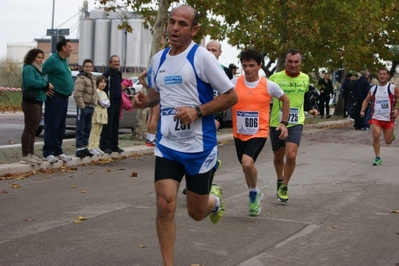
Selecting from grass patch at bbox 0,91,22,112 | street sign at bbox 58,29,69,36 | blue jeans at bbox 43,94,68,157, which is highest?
street sign at bbox 58,29,69,36

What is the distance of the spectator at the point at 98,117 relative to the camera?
52.2ft

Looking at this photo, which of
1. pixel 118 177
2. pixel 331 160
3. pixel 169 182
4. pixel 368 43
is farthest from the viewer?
pixel 368 43

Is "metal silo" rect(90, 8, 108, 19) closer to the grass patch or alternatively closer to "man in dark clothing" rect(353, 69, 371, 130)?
the grass patch

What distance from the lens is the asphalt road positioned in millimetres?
7340

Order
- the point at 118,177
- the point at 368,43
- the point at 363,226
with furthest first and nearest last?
the point at 368,43
the point at 118,177
the point at 363,226

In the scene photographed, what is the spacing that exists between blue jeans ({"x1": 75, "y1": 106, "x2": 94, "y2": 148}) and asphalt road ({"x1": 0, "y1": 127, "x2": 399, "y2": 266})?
88cm

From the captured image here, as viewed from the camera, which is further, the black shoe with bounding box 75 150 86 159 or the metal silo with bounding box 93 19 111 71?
the metal silo with bounding box 93 19 111 71

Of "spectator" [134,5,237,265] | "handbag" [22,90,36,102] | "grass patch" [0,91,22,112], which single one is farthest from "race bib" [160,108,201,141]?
"grass patch" [0,91,22,112]

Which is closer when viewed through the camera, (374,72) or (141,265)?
(141,265)

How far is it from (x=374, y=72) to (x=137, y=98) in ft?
121

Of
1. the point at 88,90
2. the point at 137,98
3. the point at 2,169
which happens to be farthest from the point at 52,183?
the point at 137,98

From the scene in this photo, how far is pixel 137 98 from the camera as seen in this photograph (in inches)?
259

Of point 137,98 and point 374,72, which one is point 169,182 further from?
point 374,72

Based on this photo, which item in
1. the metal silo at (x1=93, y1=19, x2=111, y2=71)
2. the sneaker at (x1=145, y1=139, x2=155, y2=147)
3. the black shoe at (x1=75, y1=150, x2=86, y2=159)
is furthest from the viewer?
the metal silo at (x1=93, y1=19, x2=111, y2=71)
